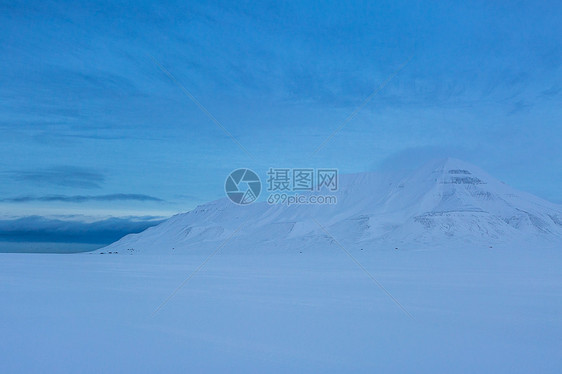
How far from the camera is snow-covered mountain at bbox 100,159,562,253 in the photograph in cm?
8031

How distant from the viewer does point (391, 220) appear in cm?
9125

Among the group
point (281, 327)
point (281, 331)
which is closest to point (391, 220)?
point (281, 327)

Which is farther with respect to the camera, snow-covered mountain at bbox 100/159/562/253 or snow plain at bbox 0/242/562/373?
snow-covered mountain at bbox 100/159/562/253

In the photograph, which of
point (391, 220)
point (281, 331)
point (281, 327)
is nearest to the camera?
point (281, 331)

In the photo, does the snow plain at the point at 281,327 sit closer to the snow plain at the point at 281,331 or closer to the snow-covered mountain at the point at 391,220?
the snow plain at the point at 281,331

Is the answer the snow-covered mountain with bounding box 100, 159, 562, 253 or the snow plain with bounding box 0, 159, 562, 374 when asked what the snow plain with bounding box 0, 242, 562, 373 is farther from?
the snow-covered mountain with bounding box 100, 159, 562, 253

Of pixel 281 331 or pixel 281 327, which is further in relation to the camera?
pixel 281 327

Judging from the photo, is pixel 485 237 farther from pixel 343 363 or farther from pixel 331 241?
pixel 343 363

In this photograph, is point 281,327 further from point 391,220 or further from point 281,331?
point 391,220

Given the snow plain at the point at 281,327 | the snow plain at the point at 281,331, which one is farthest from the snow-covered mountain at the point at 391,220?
the snow plain at the point at 281,331

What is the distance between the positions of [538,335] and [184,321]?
7327 mm

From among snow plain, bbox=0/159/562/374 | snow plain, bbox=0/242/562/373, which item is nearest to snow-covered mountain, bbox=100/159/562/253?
snow plain, bbox=0/159/562/374

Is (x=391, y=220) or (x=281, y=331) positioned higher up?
(x=391, y=220)

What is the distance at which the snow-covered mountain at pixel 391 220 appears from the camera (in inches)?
3162
